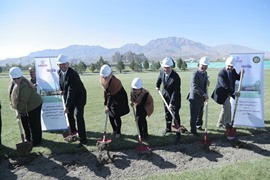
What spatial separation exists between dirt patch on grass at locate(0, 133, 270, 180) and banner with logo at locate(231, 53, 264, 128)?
4.20 ft

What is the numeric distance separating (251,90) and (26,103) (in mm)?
6631

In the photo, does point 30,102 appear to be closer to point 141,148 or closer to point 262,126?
point 141,148

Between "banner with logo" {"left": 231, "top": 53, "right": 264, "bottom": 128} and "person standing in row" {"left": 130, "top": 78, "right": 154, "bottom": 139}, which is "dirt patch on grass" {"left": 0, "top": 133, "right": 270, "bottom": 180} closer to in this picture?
"person standing in row" {"left": 130, "top": 78, "right": 154, "bottom": 139}

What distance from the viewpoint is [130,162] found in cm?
574

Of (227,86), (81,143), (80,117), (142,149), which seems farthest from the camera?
(227,86)

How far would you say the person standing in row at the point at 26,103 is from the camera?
631 centimetres

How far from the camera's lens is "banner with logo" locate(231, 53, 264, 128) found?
298 inches

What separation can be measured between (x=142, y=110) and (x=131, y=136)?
941 millimetres

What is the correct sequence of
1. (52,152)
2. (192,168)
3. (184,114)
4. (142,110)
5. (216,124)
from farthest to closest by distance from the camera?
(184,114) < (216,124) < (142,110) < (52,152) < (192,168)

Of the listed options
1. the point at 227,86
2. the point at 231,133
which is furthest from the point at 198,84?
the point at 231,133

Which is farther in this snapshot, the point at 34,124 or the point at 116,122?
the point at 116,122

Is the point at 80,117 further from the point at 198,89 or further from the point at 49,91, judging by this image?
the point at 198,89

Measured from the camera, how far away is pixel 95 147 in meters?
6.53

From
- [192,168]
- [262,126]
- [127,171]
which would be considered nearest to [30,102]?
[127,171]
